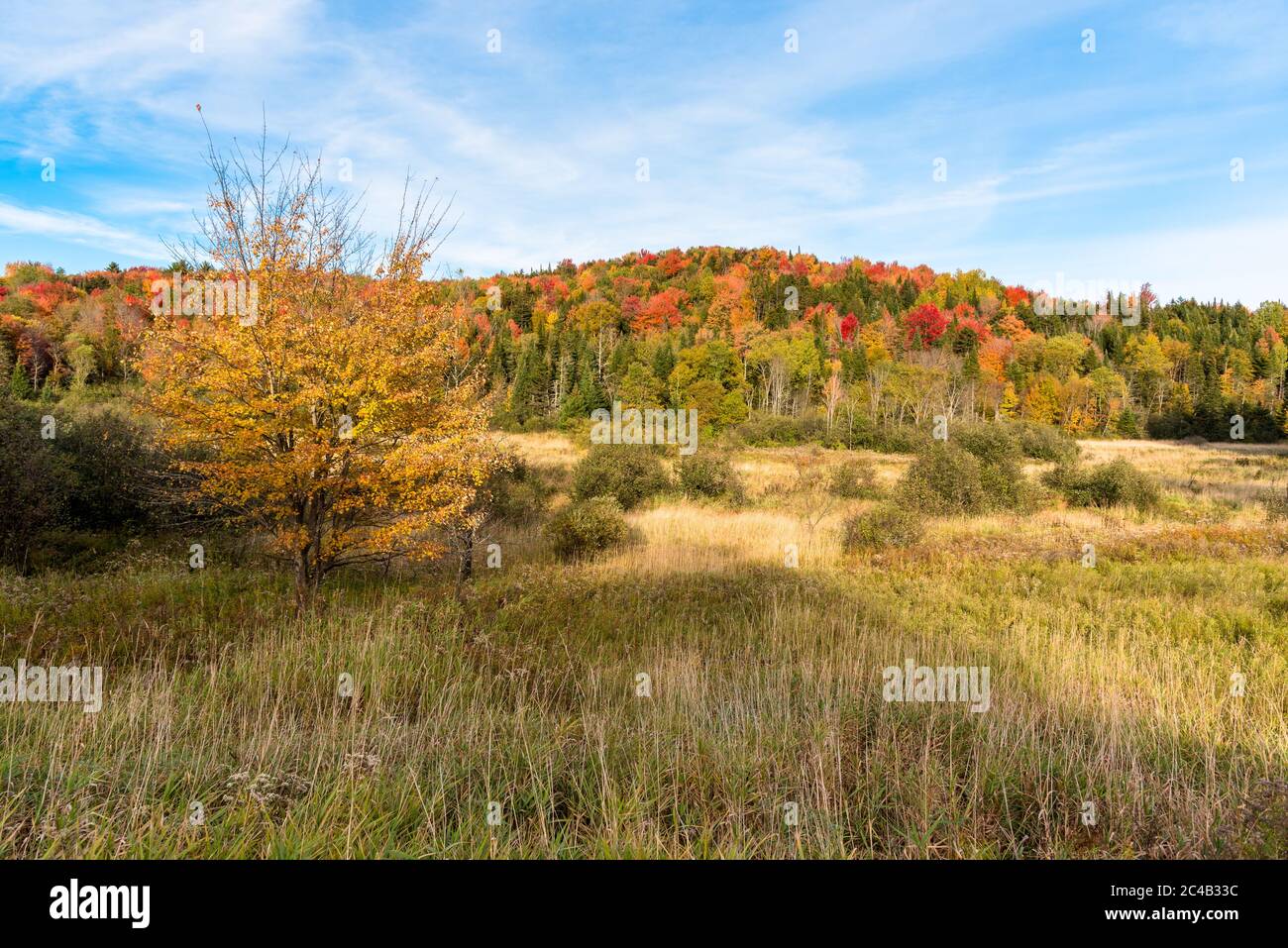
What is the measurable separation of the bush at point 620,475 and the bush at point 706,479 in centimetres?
80

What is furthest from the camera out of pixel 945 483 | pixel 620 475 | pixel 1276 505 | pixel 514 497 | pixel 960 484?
pixel 620 475

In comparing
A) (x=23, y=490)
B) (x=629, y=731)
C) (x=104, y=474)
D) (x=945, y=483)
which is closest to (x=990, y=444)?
(x=945, y=483)

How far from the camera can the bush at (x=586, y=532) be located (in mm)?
14633

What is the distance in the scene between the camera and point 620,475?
22109mm

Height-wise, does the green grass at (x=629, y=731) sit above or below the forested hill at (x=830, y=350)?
below

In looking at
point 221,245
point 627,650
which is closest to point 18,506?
point 221,245

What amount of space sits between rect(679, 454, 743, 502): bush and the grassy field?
1138 centimetres

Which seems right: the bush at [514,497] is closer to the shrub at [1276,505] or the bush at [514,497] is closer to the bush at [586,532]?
the bush at [586,532]

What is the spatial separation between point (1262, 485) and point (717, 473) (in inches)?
883

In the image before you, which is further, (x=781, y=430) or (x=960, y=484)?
(x=781, y=430)

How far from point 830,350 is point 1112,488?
74.2m

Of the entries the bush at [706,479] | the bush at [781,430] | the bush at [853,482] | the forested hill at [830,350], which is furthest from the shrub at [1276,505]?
the bush at [781,430]

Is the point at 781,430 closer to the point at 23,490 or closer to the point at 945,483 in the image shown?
the point at 945,483

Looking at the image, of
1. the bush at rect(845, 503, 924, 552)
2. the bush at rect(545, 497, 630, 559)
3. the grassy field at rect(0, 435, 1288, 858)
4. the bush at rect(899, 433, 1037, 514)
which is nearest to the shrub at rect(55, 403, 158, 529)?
the grassy field at rect(0, 435, 1288, 858)
